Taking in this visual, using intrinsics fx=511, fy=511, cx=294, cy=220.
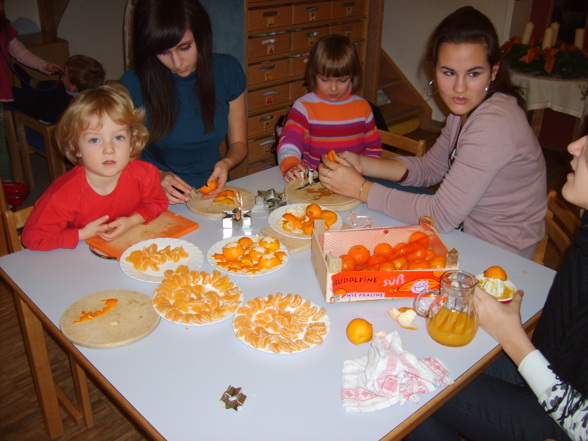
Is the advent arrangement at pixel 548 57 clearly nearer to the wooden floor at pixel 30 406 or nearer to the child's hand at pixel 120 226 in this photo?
the wooden floor at pixel 30 406

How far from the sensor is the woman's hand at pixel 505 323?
1.15 meters

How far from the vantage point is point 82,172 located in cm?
159

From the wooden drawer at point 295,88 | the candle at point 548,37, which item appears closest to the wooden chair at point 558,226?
the wooden drawer at point 295,88

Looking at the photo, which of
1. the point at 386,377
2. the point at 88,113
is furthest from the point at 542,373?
the point at 88,113

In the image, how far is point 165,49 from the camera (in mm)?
1852

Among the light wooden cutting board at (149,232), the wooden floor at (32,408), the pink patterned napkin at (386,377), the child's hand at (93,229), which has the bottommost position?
the wooden floor at (32,408)

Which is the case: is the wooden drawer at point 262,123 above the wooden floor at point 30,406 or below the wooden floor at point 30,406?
above

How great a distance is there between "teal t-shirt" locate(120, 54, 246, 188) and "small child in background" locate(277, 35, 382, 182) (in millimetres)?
315

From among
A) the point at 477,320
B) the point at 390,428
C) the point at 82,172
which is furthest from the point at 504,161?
the point at 82,172

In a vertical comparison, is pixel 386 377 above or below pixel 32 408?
above

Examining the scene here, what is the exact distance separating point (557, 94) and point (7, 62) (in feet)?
13.3

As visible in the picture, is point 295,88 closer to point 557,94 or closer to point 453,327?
point 557,94

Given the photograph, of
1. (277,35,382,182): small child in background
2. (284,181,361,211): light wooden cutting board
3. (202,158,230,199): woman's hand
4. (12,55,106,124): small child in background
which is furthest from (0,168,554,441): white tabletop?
(12,55,106,124): small child in background

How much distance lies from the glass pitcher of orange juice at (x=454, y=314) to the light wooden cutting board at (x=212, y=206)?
0.81 meters
